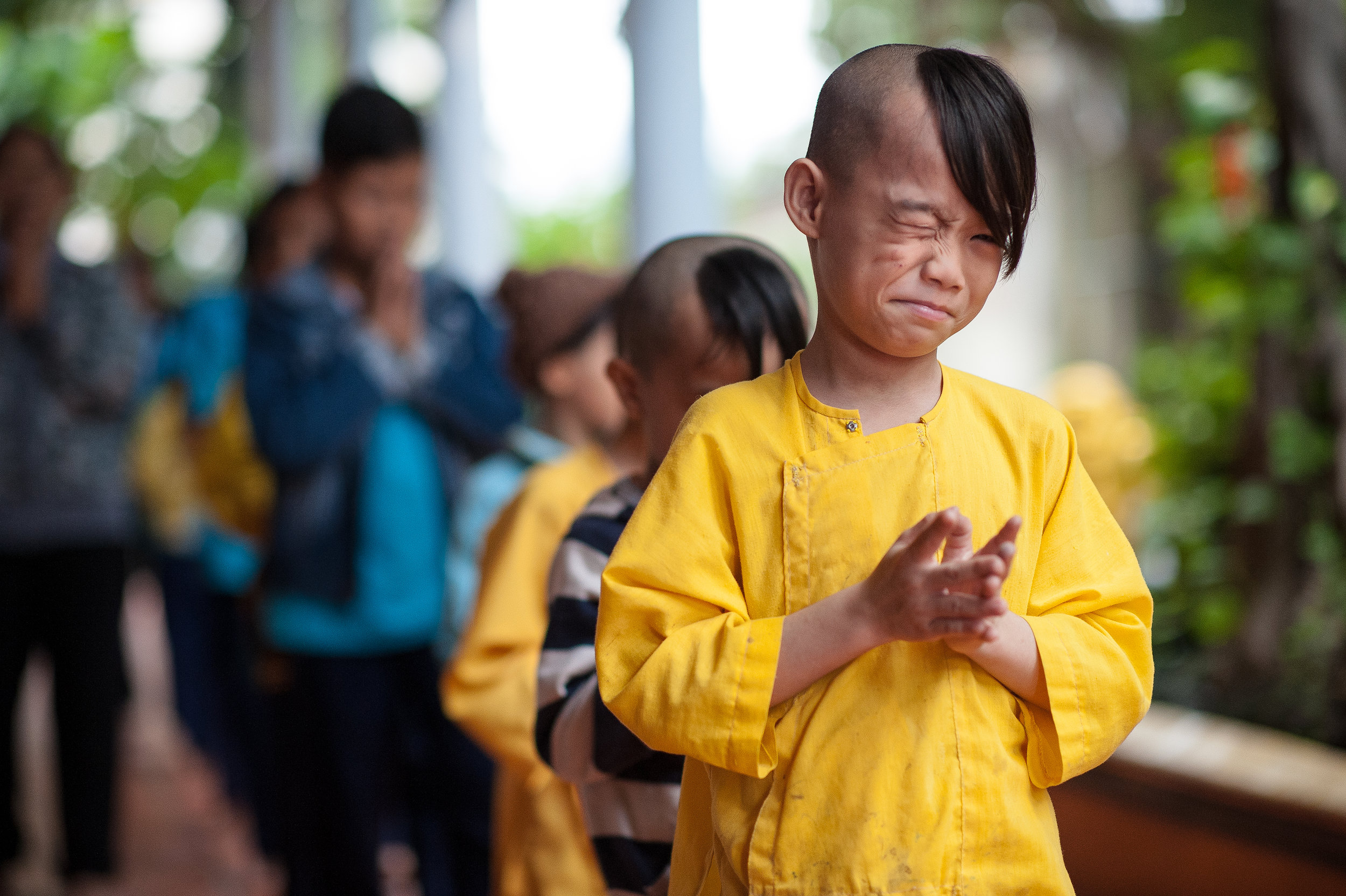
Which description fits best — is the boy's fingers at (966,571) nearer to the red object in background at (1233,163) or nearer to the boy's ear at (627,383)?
the boy's ear at (627,383)

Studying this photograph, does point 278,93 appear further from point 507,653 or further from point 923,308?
point 923,308

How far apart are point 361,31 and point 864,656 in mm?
4749

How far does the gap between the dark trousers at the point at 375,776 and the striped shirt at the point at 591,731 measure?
1.09 m

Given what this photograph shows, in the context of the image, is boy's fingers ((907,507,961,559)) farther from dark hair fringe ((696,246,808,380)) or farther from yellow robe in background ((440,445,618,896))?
yellow robe in background ((440,445,618,896))

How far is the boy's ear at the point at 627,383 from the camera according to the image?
1178mm

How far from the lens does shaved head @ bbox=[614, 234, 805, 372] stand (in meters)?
1.08

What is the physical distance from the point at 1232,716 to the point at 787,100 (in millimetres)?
1758

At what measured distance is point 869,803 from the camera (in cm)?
76

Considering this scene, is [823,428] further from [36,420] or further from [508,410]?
[36,420]

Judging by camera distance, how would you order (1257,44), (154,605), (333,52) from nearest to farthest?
(1257,44)
(333,52)
(154,605)

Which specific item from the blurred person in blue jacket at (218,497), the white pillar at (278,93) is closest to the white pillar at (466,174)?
the blurred person in blue jacket at (218,497)

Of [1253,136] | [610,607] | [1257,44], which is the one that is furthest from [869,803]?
[1257,44]

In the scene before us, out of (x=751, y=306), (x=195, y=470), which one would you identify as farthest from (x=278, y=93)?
(x=751, y=306)

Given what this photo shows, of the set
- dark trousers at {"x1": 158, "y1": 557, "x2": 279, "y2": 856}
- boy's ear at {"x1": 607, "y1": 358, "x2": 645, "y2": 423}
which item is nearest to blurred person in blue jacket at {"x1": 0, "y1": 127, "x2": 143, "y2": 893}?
dark trousers at {"x1": 158, "y1": 557, "x2": 279, "y2": 856}
